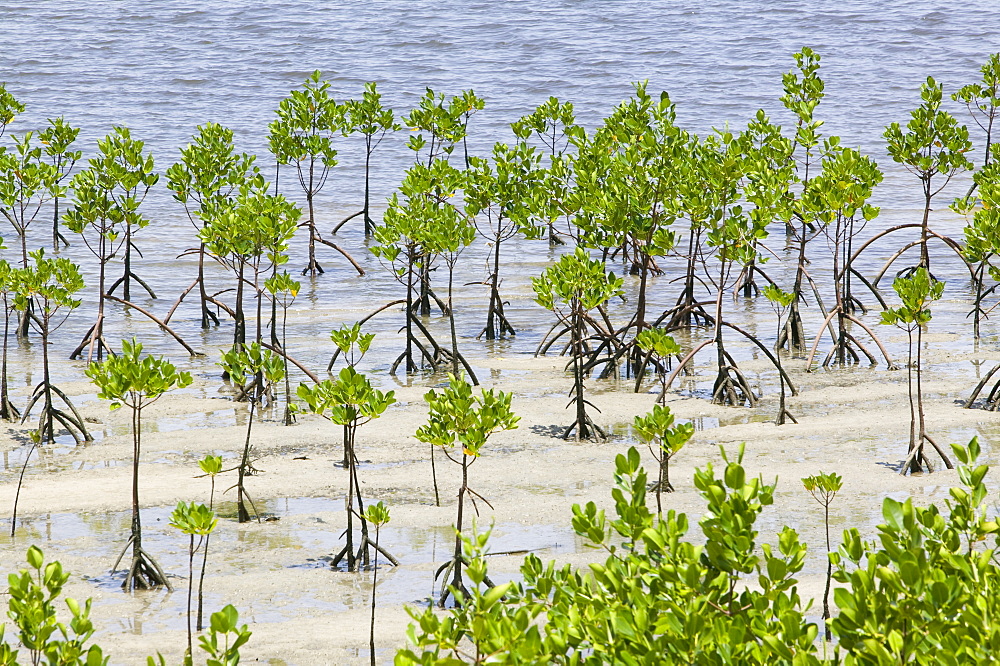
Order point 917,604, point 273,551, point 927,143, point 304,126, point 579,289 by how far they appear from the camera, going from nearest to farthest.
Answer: point 917,604
point 273,551
point 579,289
point 927,143
point 304,126

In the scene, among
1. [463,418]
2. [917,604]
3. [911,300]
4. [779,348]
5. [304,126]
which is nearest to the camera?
[917,604]

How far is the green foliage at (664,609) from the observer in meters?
2.93

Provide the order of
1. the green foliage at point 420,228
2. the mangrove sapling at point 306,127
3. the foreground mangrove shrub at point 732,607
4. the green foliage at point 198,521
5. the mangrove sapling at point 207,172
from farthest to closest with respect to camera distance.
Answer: the mangrove sapling at point 306,127
the mangrove sapling at point 207,172
the green foliage at point 420,228
the green foliage at point 198,521
the foreground mangrove shrub at point 732,607

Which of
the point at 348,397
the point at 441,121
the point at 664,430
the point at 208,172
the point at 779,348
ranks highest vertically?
the point at 441,121

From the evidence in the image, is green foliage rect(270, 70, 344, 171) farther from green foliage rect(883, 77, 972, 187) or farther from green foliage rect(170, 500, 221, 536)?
green foliage rect(170, 500, 221, 536)

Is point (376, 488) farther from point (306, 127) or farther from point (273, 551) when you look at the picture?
point (306, 127)

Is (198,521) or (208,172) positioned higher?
(208,172)

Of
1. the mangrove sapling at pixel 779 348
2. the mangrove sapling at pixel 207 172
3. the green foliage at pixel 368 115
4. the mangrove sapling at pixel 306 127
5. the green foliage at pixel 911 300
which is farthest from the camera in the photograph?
the green foliage at pixel 368 115

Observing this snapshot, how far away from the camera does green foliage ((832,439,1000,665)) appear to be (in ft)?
9.11

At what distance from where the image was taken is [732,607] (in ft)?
10.6

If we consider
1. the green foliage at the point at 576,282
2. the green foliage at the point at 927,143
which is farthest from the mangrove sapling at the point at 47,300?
the green foliage at the point at 927,143

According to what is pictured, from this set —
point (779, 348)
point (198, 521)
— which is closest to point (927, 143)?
point (779, 348)

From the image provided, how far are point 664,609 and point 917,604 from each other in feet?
1.98

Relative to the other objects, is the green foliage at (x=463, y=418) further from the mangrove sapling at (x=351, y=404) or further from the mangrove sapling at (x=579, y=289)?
the mangrove sapling at (x=579, y=289)
